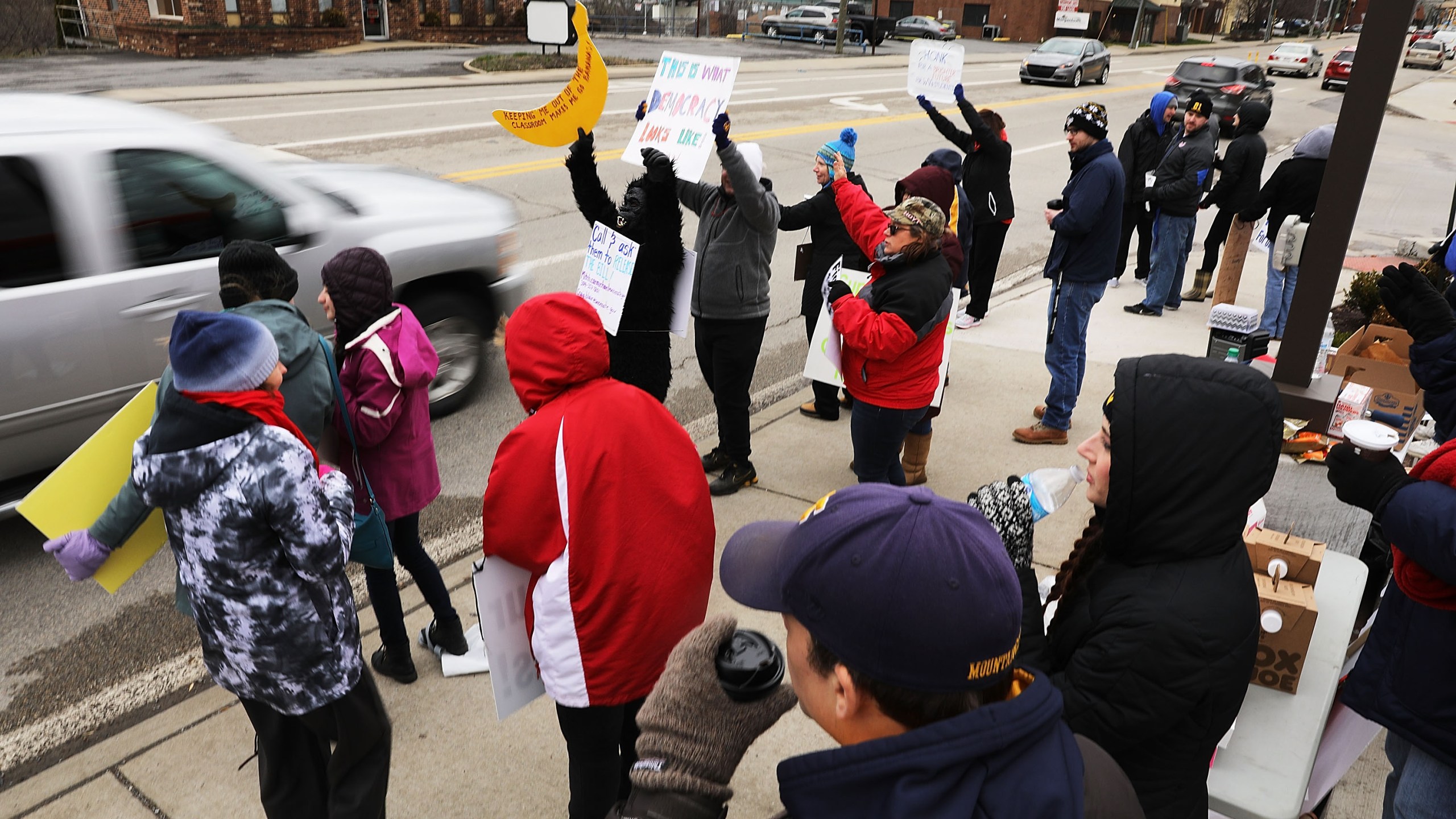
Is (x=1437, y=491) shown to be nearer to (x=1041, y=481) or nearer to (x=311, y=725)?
(x=1041, y=481)

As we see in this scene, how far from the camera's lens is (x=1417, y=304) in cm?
320

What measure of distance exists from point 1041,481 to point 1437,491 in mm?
907

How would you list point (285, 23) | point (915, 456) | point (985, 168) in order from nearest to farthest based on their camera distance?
point (915, 456)
point (985, 168)
point (285, 23)

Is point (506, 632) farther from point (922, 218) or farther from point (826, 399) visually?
point (826, 399)

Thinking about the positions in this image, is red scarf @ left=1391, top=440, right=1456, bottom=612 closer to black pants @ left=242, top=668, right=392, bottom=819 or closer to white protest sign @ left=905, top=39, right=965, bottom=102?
black pants @ left=242, top=668, right=392, bottom=819

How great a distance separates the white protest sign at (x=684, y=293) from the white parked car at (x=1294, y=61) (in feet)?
144

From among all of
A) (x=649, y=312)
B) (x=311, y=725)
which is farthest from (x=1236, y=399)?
(x=649, y=312)

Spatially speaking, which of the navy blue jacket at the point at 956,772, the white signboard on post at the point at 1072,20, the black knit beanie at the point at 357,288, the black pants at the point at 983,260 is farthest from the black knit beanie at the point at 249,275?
the white signboard on post at the point at 1072,20

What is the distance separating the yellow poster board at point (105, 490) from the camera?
2709mm

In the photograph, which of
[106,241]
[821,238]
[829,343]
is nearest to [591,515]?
[829,343]

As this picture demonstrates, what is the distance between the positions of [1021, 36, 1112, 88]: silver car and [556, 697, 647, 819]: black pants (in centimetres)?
3083

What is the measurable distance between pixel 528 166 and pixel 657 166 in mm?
9207

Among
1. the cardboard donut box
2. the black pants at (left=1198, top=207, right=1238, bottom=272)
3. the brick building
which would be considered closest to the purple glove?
the cardboard donut box

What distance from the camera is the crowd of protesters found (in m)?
1.37
